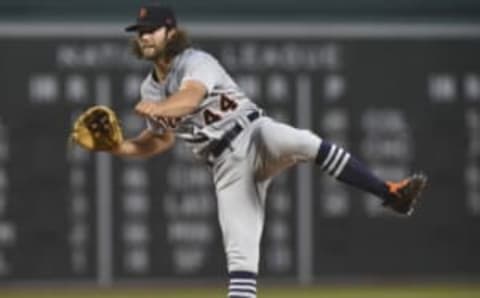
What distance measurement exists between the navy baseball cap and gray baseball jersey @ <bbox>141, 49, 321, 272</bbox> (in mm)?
199

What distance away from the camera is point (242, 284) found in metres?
8.07

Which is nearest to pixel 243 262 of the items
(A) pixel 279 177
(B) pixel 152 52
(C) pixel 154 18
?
(B) pixel 152 52

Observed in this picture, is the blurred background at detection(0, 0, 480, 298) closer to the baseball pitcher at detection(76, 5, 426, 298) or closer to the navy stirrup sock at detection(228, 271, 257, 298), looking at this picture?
the baseball pitcher at detection(76, 5, 426, 298)

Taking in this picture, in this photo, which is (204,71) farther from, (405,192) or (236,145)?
(405,192)

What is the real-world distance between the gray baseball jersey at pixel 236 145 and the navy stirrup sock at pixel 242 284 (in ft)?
0.09

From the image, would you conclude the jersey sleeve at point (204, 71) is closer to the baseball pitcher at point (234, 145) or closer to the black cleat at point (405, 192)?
the baseball pitcher at point (234, 145)

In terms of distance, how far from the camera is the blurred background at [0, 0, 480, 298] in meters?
12.2

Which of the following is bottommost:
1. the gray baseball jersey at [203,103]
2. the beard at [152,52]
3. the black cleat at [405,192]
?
the black cleat at [405,192]

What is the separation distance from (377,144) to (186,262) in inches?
59.8

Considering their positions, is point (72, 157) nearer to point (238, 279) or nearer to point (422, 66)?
point (422, 66)

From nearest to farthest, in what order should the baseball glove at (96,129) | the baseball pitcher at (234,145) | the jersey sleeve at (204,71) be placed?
the jersey sleeve at (204,71)
the baseball pitcher at (234,145)
the baseball glove at (96,129)

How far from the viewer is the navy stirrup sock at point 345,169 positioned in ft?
26.6

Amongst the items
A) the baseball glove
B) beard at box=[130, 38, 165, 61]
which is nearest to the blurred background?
the baseball glove

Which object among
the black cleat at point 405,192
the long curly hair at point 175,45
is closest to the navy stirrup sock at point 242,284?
the black cleat at point 405,192
